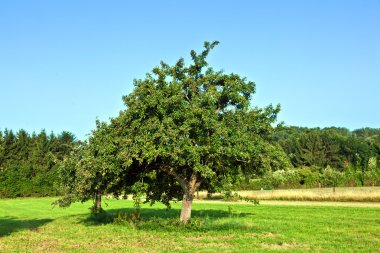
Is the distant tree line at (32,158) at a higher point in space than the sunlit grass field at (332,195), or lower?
higher

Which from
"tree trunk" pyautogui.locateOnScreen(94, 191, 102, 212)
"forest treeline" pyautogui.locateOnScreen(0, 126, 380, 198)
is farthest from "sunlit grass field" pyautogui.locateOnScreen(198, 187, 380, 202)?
"tree trunk" pyautogui.locateOnScreen(94, 191, 102, 212)

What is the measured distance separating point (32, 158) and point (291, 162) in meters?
64.0

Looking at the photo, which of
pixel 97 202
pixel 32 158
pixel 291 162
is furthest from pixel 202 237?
pixel 32 158

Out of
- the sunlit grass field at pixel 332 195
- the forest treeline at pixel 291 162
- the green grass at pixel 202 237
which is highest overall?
the forest treeline at pixel 291 162

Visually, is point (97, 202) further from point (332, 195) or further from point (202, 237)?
point (332, 195)

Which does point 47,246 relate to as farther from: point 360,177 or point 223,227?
point 360,177

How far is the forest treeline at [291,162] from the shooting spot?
2244 inches

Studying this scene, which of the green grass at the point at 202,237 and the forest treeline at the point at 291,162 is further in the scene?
the forest treeline at the point at 291,162

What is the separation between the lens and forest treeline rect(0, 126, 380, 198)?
57.0 meters

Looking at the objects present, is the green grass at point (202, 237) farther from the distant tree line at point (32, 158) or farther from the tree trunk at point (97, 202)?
the distant tree line at point (32, 158)

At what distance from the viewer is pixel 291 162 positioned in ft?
214

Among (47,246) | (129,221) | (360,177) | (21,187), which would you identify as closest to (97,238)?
(47,246)

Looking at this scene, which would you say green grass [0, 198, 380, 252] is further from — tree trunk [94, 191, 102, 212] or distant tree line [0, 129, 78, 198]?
distant tree line [0, 129, 78, 198]

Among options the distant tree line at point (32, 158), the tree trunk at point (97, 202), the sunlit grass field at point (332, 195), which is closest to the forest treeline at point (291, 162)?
the distant tree line at point (32, 158)
